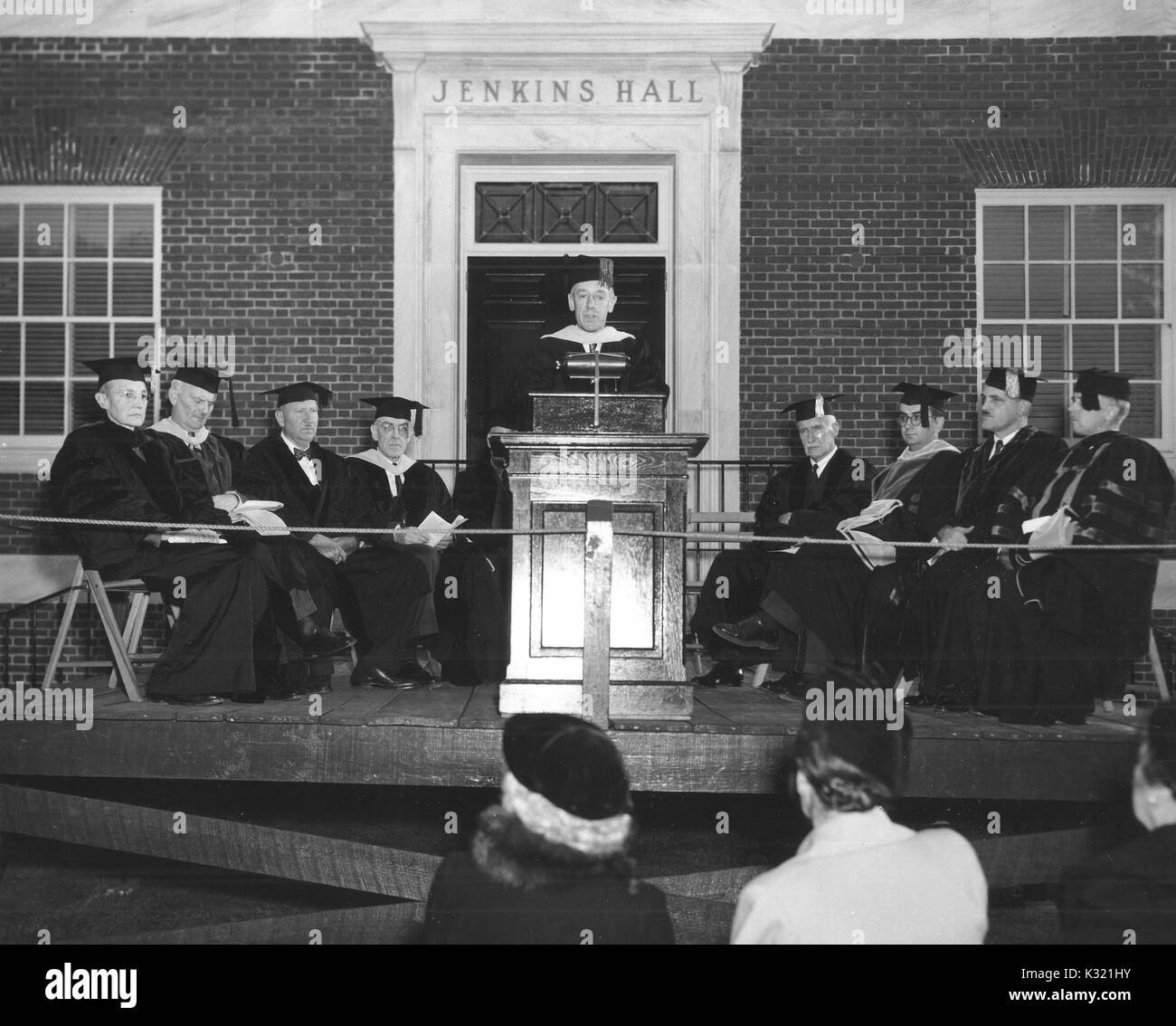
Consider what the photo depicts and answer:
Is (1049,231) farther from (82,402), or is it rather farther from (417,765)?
(82,402)

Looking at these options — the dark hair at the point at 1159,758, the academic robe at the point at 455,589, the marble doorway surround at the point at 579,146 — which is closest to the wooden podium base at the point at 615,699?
the academic robe at the point at 455,589

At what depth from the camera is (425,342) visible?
730cm

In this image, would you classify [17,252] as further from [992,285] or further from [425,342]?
[992,285]

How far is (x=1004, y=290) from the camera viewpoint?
7.38 meters

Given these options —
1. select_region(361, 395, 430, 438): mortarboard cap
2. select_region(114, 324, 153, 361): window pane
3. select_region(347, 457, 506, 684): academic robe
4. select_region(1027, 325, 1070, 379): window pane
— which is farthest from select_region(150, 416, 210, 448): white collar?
select_region(1027, 325, 1070, 379): window pane

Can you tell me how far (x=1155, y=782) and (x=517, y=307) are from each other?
18.9 ft

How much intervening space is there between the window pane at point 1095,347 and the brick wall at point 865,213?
744mm

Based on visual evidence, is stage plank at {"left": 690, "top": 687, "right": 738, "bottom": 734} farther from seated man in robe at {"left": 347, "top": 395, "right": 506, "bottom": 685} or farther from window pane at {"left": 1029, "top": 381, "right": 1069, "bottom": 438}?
window pane at {"left": 1029, "top": 381, "right": 1069, "bottom": 438}

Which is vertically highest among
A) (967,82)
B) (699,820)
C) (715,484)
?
(967,82)

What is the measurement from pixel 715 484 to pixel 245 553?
3433 millimetres

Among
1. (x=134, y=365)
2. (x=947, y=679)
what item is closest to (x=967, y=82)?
(x=947, y=679)

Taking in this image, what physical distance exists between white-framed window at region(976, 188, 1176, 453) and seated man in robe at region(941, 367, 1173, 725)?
2.87 m
